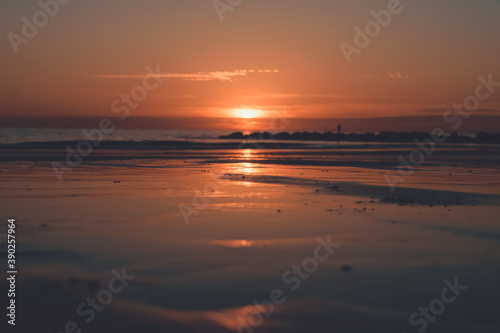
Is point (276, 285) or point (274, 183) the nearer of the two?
point (276, 285)

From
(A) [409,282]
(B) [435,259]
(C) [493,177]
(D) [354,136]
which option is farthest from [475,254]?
(D) [354,136]

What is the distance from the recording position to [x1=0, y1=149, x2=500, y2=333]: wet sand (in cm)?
596

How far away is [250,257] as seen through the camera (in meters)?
8.40

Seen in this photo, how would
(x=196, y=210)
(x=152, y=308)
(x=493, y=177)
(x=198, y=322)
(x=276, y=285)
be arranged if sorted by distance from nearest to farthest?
(x=198, y=322) < (x=152, y=308) < (x=276, y=285) < (x=196, y=210) < (x=493, y=177)

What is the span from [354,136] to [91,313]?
4186 inches

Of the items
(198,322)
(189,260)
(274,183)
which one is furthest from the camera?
(274,183)

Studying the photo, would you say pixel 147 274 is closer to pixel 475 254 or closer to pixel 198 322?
pixel 198 322

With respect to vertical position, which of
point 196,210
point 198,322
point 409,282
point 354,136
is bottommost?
point 198,322

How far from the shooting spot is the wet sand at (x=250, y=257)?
5.96 meters

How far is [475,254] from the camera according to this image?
8.62 meters

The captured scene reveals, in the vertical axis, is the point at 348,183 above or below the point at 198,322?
above

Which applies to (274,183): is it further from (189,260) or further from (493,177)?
(189,260)

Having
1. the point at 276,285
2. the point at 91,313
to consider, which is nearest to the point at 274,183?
the point at 276,285

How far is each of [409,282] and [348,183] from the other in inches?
526
